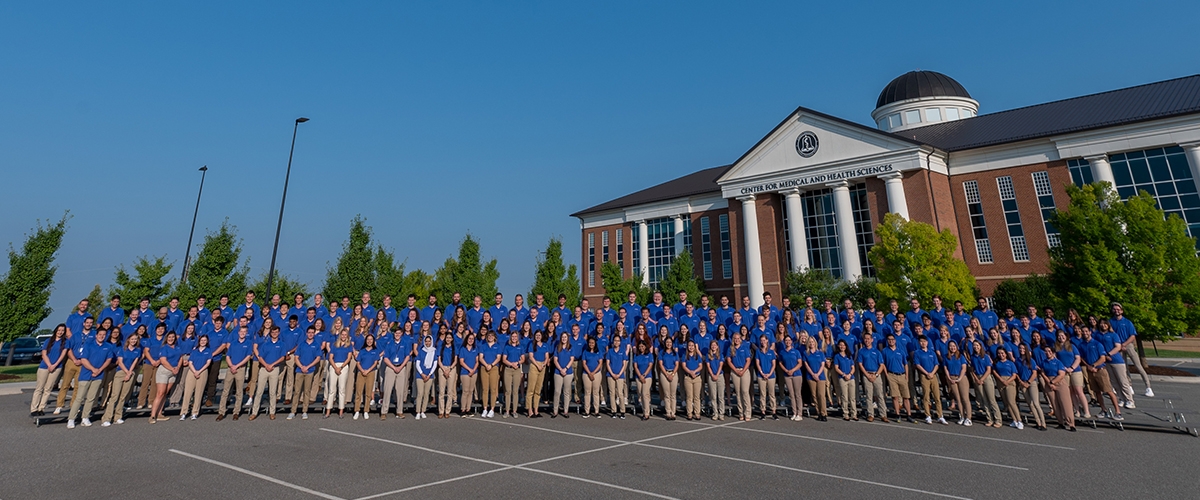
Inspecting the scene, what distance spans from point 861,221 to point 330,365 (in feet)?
112

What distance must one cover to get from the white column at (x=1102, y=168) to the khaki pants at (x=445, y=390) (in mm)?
36358

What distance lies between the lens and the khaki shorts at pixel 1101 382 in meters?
10.1

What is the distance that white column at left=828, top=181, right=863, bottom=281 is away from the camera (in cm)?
3453

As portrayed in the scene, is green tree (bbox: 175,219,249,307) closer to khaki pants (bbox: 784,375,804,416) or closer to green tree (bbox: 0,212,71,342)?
Result: green tree (bbox: 0,212,71,342)

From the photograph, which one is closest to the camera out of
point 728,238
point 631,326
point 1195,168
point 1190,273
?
point 631,326

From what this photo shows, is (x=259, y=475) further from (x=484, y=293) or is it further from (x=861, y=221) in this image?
(x=861, y=221)

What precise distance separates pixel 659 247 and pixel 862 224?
54.3 feet

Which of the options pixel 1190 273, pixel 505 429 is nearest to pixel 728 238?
pixel 1190 273

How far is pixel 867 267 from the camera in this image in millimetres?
35156

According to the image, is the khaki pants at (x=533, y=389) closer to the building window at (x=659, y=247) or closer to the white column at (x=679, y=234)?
the building window at (x=659, y=247)

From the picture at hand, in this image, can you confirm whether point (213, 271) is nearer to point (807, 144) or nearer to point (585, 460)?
point (585, 460)

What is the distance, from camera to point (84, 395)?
9.80 metres

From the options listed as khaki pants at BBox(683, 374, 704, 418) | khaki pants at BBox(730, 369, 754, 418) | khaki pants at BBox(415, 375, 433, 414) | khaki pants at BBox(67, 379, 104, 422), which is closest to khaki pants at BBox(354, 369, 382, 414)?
khaki pants at BBox(415, 375, 433, 414)

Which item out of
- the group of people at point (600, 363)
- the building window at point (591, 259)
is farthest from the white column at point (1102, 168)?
the building window at point (591, 259)
